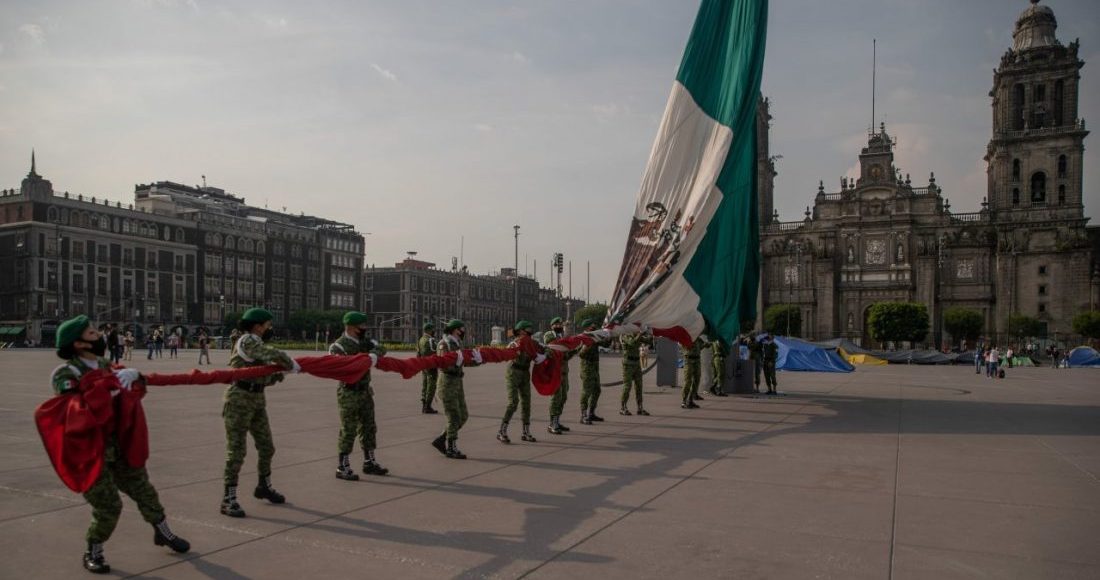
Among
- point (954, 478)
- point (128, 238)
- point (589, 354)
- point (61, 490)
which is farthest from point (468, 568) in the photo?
point (128, 238)

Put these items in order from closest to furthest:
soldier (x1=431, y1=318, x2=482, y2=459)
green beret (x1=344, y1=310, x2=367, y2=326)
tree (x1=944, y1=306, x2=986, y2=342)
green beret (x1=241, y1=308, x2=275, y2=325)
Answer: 1. green beret (x1=241, y1=308, x2=275, y2=325)
2. green beret (x1=344, y1=310, x2=367, y2=326)
3. soldier (x1=431, y1=318, x2=482, y2=459)
4. tree (x1=944, y1=306, x2=986, y2=342)

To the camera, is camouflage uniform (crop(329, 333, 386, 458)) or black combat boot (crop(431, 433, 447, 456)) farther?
black combat boot (crop(431, 433, 447, 456))

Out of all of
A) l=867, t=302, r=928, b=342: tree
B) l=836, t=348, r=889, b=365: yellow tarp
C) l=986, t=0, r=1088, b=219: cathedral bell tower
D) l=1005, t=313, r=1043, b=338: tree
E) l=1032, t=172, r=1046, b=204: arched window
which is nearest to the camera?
l=836, t=348, r=889, b=365: yellow tarp

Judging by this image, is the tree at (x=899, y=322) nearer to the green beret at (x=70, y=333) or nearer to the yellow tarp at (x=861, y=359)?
the yellow tarp at (x=861, y=359)

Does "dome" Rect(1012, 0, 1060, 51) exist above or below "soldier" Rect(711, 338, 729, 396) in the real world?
above

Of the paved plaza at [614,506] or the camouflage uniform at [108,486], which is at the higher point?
the camouflage uniform at [108,486]

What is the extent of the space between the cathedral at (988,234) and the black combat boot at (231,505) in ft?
279

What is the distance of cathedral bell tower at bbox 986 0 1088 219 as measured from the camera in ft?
255

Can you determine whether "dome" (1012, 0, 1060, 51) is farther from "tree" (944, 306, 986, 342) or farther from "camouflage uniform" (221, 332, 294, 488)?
"camouflage uniform" (221, 332, 294, 488)

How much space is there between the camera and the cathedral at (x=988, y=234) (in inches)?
3049

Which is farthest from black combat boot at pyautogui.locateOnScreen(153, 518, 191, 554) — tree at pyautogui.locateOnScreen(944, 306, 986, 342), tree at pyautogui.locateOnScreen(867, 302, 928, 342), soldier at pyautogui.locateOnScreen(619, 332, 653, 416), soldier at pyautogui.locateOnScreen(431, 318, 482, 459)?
tree at pyautogui.locateOnScreen(944, 306, 986, 342)

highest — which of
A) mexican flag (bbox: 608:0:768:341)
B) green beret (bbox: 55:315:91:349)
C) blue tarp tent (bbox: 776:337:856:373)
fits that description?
mexican flag (bbox: 608:0:768:341)

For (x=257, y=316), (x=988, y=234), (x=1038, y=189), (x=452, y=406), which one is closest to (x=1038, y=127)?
(x=1038, y=189)

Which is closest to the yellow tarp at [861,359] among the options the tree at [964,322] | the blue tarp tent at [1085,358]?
the blue tarp tent at [1085,358]
